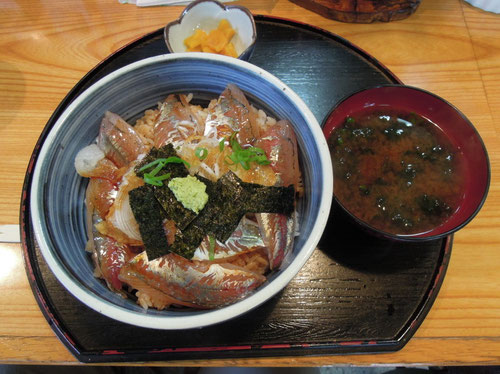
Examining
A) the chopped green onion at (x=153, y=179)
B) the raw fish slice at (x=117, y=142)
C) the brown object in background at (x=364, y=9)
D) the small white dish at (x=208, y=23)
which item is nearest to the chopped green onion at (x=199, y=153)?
the chopped green onion at (x=153, y=179)

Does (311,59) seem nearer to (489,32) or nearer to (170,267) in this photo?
(489,32)

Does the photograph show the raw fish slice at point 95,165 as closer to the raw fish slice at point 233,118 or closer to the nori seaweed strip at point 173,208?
the nori seaweed strip at point 173,208

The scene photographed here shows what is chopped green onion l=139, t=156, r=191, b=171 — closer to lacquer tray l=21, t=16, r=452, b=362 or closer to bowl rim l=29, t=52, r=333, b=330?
bowl rim l=29, t=52, r=333, b=330

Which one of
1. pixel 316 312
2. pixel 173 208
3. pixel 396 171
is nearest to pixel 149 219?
pixel 173 208

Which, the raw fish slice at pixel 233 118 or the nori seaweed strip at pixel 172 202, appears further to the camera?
the raw fish slice at pixel 233 118

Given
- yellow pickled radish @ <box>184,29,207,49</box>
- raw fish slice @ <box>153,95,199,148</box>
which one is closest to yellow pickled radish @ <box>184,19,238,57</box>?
yellow pickled radish @ <box>184,29,207,49</box>
